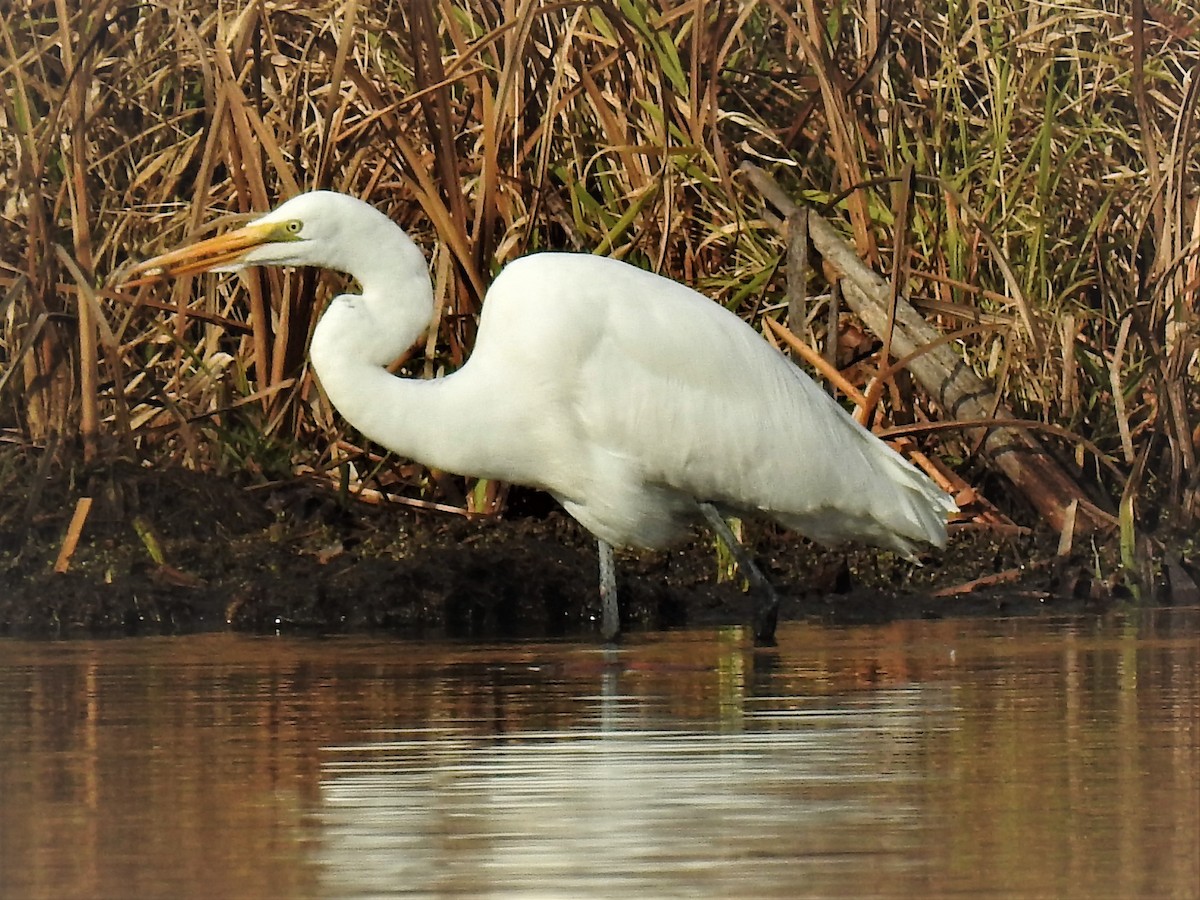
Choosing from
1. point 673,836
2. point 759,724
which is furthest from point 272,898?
point 759,724

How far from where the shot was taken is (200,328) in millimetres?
7734

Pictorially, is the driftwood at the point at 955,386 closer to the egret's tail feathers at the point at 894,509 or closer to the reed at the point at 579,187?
the reed at the point at 579,187

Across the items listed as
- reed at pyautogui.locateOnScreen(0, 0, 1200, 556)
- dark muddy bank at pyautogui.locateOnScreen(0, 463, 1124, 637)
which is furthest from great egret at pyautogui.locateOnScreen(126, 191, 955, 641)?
reed at pyautogui.locateOnScreen(0, 0, 1200, 556)

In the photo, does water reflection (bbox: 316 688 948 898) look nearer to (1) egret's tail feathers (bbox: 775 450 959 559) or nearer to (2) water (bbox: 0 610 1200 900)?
(2) water (bbox: 0 610 1200 900)

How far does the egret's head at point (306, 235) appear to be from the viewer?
19.9 ft

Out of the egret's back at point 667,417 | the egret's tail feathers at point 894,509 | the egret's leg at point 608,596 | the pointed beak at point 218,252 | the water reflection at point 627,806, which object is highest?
the pointed beak at point 218,252

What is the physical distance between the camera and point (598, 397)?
614cm

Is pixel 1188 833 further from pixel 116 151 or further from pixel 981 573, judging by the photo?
pixel 116 151

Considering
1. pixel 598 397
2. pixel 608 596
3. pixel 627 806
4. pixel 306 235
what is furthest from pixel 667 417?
pixel 627 806

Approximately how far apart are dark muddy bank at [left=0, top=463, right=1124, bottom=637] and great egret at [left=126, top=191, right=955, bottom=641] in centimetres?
45

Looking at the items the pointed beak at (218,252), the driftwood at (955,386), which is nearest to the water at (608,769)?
the pointed beak at (218,252)

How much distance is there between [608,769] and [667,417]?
247 cm

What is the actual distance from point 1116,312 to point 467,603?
7.91 ft

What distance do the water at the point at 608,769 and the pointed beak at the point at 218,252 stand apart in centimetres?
95
